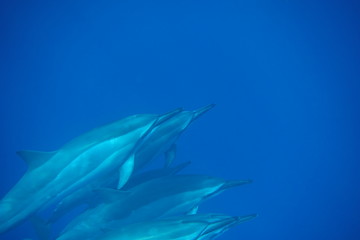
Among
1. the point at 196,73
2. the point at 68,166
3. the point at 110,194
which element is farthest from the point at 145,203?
the point at 196,73

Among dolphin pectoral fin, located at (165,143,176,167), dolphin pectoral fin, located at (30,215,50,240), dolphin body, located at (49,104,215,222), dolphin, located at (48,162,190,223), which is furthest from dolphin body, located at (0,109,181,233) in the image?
dolphin pectoral fin, located at (165,143,176,167)

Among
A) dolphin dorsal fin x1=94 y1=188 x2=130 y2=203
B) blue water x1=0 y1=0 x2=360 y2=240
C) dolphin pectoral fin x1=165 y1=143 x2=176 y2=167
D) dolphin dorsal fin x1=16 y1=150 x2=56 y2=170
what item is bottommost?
dolphin dorsal fin x1=94 y1=188 x2=130 y2=203

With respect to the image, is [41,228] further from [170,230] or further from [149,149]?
[170,230]

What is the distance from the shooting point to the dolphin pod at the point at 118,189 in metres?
5.00

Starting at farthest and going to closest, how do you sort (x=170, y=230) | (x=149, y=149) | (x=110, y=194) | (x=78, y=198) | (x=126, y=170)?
(x=149, y=149), (x=78, y=198), (x=126, y=170), (x=110, y=194), (x=170, y=230)

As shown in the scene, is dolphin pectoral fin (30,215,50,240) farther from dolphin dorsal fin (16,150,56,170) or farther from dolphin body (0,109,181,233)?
dolphin dorsal fin (16,150,56,170)

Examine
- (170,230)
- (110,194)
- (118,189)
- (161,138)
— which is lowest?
(170,230)

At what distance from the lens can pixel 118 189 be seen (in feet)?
18.3

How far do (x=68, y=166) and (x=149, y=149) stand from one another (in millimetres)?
1781

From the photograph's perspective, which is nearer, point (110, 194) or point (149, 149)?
point (110, 194)

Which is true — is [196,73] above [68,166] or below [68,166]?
above

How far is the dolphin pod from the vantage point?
5.00 metres

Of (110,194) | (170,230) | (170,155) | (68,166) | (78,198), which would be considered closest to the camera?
(170,230)

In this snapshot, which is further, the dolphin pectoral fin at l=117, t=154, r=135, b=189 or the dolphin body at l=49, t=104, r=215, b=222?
the dolphin body at l=49, t=104, r=215, b=222
